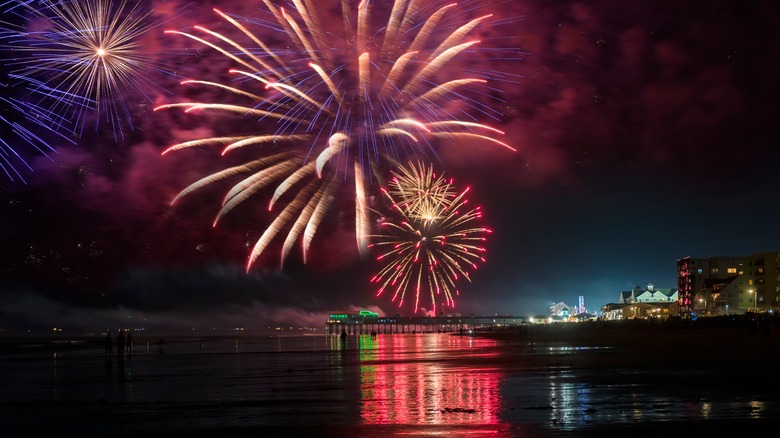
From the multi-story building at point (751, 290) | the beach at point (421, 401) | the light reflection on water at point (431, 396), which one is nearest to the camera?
the beach at point (421, 401)

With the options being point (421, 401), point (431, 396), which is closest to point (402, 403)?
point (421, 401)

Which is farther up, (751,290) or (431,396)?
Answer: (431,396)

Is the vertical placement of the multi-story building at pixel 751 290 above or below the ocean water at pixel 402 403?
below

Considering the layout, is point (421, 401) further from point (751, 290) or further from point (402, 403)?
point (751, 290)

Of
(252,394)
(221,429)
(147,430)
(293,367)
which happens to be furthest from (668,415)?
(293,367)

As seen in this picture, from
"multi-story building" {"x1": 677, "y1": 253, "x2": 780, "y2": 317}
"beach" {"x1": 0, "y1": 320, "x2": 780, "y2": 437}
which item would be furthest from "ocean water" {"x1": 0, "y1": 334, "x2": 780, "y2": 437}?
"multi-story building" {"x1": 677, "y1": 253, "x2": 780, "y2": 317}

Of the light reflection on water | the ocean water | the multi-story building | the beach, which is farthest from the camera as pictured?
the multi-story building

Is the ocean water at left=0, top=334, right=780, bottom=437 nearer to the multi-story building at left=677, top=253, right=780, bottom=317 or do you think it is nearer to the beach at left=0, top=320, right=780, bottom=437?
the beach at left=0, top=320, right=780, bottom=437

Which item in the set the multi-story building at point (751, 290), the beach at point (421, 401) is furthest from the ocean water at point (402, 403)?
the multi-story building at point (751, 290)

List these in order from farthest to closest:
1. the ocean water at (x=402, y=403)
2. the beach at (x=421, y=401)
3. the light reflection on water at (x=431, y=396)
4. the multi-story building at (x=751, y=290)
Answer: the multi-story building at (x=751, y=290)
the light reflection on water at (x=431, y=396)
the ocean water at (x=402, y=403)
the beach at (x=421, y=401)

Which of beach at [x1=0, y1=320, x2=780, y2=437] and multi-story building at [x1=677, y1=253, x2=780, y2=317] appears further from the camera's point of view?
multi-story building at [x1=677, y1=253, x2=780, y2=317]

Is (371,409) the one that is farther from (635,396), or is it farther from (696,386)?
(696,386)

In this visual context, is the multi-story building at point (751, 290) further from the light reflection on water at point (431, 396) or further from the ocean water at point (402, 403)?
the ocean water at point (402, 403)
